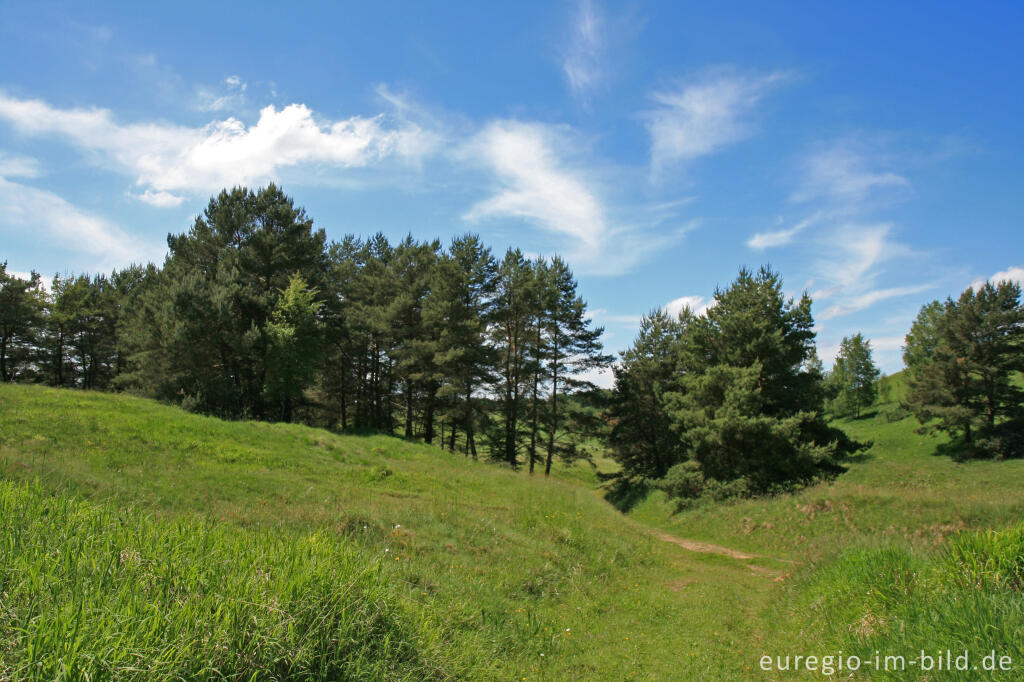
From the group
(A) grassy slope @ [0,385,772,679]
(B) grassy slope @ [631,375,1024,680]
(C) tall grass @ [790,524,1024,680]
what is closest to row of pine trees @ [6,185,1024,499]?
(B) grassy slope @ [631,375,1024,680]

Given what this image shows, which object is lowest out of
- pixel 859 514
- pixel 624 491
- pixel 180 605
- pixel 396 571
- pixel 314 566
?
pixel 624 491

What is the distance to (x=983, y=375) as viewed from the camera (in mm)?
33188

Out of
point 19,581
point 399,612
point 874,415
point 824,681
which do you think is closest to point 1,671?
point 19,581

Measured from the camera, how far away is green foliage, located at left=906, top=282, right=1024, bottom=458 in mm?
32031

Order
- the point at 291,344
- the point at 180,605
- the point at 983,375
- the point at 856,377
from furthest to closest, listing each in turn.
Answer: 1. the point at 856,377
2. the point at 983,375
3. the point at 291,344
4. the point at 180,605

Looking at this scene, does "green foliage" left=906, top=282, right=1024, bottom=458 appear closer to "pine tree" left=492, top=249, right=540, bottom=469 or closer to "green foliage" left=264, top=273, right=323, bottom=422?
"pine tree" left=492, top=249, right=540, bottom=469

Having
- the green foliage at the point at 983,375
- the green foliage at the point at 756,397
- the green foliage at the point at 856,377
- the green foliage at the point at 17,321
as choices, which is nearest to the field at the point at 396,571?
the green foliage at the point at 756,397

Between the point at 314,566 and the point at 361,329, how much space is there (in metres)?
30.7

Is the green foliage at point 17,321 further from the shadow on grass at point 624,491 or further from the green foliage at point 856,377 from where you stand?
the green foliage at point 856,377

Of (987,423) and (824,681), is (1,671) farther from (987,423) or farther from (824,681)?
(987,423)

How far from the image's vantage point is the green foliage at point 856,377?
55650 mm

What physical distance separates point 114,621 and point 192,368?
2789 centimetres

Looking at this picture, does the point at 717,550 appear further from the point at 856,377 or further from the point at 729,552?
the point at 856,377

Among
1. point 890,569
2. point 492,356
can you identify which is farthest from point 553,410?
point 890,569
